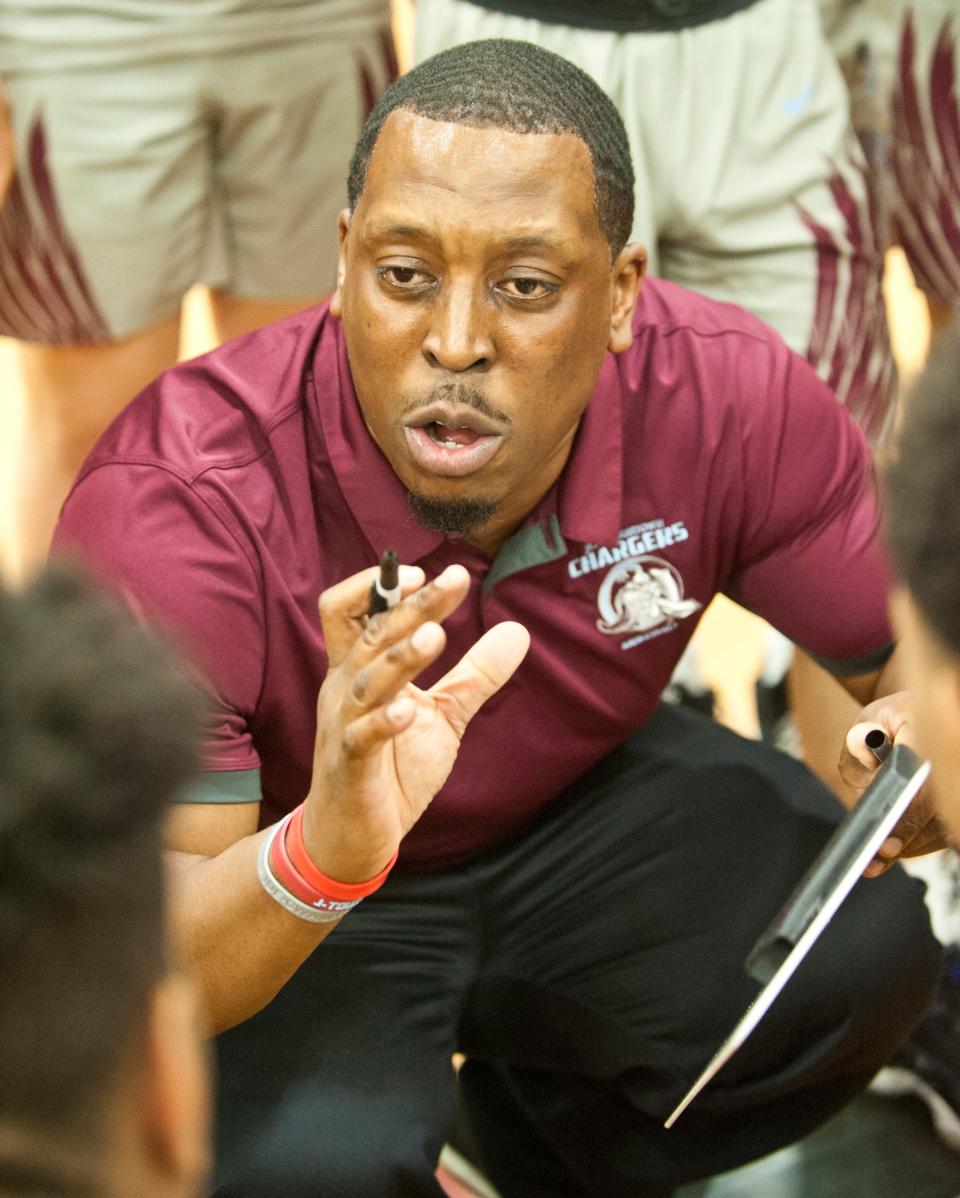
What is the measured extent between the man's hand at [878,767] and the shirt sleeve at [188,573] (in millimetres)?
536

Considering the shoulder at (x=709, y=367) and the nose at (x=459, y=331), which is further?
the shoulder at (x=709, y=367)

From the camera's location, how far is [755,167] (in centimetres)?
218

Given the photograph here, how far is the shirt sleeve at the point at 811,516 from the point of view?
1729 millimetres

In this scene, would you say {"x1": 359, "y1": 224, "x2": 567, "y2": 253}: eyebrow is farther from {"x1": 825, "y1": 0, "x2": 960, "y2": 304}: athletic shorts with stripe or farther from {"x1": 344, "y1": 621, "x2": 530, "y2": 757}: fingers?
{"x1": 825, "y1": 0, "x2": 960, "y2": 304}: athletic shorts with stripe

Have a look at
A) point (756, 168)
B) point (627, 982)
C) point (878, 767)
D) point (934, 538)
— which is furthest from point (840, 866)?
point (756, 168)

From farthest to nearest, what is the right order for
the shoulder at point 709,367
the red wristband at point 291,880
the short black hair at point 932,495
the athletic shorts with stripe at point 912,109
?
the athletic shorts with stripe at point 912,109 → the shoulder at point 709,367 → the red wristband at point 291,880 → the short black hair at point 932,495

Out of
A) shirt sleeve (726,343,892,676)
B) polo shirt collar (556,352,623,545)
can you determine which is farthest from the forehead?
shirt sleeve (726,343,892,676)

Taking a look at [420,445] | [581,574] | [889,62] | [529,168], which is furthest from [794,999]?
[889,62]

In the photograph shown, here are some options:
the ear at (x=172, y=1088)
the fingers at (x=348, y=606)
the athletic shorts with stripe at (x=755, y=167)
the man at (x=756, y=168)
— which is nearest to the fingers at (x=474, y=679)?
the fingers at (x=348, y=606)

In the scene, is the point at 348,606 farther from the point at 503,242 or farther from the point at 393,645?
the point at 503,242

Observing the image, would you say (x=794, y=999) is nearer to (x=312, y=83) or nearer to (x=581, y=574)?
(x=581, y=574)

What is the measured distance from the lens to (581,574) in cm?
167

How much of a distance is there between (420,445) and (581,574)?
0.76 ft

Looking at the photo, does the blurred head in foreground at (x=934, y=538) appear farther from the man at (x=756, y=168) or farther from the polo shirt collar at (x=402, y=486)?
the man at (x=756, y=168)
